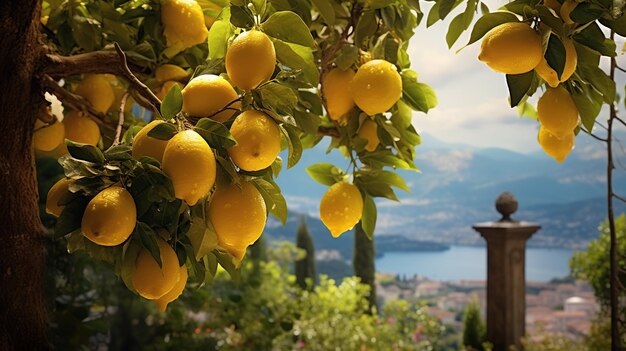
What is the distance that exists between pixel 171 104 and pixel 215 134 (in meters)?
0.04

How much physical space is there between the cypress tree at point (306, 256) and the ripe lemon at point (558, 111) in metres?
4.17

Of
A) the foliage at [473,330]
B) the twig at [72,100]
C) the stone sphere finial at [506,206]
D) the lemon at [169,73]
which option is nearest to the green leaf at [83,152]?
the twig at [72,100]

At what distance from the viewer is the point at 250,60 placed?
376 millimetres

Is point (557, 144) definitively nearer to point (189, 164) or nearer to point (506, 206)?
point (189, 164)

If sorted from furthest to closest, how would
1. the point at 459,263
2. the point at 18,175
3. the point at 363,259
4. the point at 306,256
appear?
the point at 459,263, the point at 306,256, the point at 363,259, the point at 18,175

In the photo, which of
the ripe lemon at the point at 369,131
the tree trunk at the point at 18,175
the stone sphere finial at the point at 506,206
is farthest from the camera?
the stone sphere finial at the point at 506,206

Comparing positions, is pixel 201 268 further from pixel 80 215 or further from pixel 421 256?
pixel 421 256

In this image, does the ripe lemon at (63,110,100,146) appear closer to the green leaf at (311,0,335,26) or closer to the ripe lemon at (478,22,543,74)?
the green leaf at (311,0,335,26)

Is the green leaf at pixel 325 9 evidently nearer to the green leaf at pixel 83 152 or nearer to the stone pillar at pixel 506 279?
the green leaf at pixel 83 152

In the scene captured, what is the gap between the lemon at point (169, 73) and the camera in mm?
583

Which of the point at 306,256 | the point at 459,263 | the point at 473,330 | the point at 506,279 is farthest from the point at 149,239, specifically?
Answer: the point at 459,263

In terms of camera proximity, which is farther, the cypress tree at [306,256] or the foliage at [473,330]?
the cypress tree at [306,256]

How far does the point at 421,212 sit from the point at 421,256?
630 millimetres

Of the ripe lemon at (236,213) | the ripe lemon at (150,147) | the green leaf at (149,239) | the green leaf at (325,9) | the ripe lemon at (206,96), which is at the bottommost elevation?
the green leaf at (149,239)
